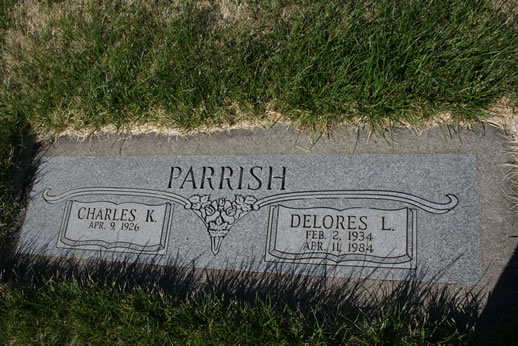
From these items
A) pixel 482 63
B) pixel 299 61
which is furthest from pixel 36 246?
pixel 482 63

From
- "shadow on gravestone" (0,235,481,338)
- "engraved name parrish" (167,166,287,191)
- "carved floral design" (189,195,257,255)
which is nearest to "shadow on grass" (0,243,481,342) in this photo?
"shadow on gravestone" (0,235,481,338)

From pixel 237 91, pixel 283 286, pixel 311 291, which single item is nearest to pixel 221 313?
pixel 283 286

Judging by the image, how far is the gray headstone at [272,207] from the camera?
241 cm

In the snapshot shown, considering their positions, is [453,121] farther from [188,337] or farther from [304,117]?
[188,337]

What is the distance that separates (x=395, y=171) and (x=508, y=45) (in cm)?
103

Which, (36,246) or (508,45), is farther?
(36,246)

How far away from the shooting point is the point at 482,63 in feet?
8.79

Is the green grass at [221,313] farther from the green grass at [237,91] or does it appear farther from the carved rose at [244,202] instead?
the carved rose at [244,202]

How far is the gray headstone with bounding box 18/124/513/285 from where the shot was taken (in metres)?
2.41

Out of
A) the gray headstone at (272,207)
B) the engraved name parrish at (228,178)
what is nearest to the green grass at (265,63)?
the gray headstone at (272,207)

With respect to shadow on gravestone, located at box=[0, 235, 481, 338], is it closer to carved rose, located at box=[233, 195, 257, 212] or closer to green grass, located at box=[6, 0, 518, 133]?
carved rose, located at box=[233, 195, 257, 212]

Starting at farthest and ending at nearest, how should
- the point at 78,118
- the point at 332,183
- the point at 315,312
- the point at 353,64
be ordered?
the point at 78,118
the point at 353,64
the point at 332,183
the point at 315,312

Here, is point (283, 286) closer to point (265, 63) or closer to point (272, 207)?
point (272, 207)

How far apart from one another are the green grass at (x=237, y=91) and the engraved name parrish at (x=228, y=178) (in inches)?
14.0
